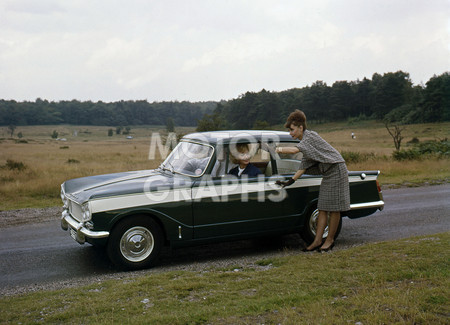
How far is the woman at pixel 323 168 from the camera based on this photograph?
20.9ft

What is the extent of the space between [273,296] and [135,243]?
237 cm

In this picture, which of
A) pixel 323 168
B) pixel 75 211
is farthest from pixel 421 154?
pixel 75 211

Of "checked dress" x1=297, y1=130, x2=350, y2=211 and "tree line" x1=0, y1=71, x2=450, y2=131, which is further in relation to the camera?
"tree line" x1=0, y1=71, x2=450, y2=131

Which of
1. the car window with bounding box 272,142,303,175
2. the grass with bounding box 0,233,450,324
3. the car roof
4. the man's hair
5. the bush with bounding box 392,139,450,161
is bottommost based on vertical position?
the bush with bounding box 392,139,450,161

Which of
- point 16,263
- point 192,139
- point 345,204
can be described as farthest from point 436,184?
point 16,263

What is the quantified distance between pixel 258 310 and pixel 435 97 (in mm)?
86479

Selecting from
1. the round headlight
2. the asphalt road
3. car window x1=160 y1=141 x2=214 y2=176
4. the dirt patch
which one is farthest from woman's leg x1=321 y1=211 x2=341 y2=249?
the dirt patch

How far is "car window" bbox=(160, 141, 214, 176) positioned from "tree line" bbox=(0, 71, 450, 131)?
48357 millimetres

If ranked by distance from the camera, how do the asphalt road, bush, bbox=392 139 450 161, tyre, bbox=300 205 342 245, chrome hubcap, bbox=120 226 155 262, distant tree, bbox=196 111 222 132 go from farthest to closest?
1. distant tree, bbox=196 111 222 132
2. bush, bbox=392 139 450 161
3. tyre, bbox=300 205 342 245
4. the asphalt road
5. chrome hubcap, bbox=120 226 155 262

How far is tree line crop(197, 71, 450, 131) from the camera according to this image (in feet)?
269

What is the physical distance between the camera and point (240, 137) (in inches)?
261

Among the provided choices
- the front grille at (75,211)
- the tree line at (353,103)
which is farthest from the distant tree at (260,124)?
the front grille at (75,211)

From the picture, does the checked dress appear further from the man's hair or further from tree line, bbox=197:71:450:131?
tree line, bbox=197:71:450:131

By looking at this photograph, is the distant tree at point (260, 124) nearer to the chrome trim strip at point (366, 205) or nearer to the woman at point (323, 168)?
the chrome trim strip at point (366, 205)
